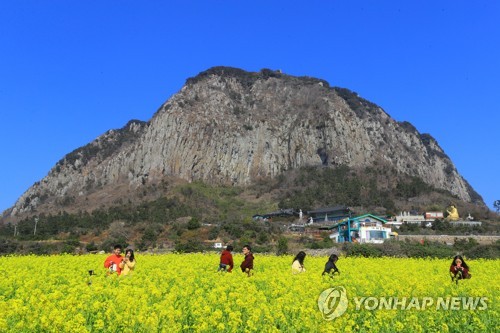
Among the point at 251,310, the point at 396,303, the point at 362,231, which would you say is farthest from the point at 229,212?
the point at 251,310

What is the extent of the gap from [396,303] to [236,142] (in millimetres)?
137122

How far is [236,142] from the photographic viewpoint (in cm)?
14638

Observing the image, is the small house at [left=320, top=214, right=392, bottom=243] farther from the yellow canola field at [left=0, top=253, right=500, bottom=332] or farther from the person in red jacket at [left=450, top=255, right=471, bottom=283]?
the yellow canola field at [left=0, top=253, right=500, bottom=332]

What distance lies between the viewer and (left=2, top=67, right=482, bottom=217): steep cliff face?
458ft

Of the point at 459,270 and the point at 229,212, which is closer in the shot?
the point at 459,270

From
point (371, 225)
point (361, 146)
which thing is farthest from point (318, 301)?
point (361, 146)

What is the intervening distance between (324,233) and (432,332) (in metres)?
60.0

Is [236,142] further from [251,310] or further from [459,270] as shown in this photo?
[251,310]

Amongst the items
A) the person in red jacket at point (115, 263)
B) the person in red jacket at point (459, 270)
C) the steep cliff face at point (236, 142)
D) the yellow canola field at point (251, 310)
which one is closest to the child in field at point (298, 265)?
the yellow canola field at point (251, 310)

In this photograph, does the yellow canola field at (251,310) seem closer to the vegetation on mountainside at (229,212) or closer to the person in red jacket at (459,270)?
the person in red jacket at (459,270)

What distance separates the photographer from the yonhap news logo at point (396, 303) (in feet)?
30.1

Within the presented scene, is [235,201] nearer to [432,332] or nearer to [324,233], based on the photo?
[324,233]

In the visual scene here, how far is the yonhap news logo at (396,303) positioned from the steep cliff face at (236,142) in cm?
12214

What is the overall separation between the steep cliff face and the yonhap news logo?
122140mm
